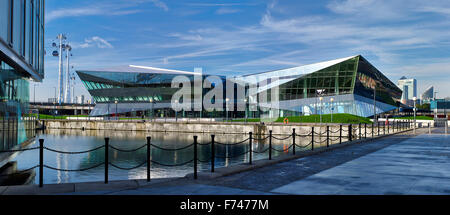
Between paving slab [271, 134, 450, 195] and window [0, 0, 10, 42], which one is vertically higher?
window [0, 0, 10, 42]

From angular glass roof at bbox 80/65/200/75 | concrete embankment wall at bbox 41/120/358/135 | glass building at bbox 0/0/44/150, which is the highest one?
angular glass roof at bbox 80/65/200/75

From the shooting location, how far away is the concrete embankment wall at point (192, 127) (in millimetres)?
50156

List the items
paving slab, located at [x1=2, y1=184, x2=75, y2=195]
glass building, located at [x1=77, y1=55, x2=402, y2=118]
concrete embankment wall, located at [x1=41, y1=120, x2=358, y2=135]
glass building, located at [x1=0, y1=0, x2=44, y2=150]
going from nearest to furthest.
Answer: paving slab, located at [x1=2, y1=184, x2=75, y2=195] → glass building, located at [x1=0, y1=0, x2=44, y2=150] → concrete embankment wall, located at [x1=41, y1=120, x2=358, y2=135] → glass building, located at [x1=77, y1=55, x2=402, y2=118]

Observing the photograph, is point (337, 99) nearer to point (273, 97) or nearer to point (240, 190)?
point (273, 97)

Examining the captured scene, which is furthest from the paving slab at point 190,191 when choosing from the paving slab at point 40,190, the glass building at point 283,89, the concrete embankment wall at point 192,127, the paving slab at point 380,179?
the glass building at point 283,89

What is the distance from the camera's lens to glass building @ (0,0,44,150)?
14245mm

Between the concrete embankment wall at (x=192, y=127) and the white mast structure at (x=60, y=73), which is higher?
the white mast structure at (x=60, y=73)

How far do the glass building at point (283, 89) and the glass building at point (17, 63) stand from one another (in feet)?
115

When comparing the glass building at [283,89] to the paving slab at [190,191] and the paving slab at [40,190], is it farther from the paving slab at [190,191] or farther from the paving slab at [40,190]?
the paving slab at [40,190]

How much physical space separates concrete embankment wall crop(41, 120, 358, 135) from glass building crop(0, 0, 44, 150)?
3183cm

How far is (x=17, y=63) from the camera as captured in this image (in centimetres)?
1605

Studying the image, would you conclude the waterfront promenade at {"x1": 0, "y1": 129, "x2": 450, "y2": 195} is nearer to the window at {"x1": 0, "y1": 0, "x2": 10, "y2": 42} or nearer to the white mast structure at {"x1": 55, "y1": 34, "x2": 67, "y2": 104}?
the window at {"x1": 0, "y1": 0, "x2": 10, "y2": 42}

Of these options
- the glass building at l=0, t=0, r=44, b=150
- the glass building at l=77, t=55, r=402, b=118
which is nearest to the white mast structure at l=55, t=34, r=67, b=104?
the glass building at l=77, t=55, r=402, b=118
